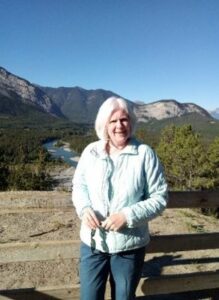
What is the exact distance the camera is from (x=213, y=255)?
7.00 metres

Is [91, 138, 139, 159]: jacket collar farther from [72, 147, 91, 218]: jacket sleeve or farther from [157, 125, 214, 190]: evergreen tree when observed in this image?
[157, 125, 214, 190]: evergreen tree

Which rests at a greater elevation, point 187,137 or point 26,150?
point 187,137

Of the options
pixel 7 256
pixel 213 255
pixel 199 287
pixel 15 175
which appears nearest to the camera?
pixel 7 256

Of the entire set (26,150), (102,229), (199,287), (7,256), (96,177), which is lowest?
(26,150)

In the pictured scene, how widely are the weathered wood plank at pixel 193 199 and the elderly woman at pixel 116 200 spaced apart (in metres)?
1.30

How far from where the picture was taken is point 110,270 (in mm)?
3141

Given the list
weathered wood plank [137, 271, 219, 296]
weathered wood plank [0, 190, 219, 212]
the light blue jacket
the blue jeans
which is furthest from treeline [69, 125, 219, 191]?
the light blue jacket

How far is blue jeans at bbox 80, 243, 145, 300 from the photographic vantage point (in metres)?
3.04

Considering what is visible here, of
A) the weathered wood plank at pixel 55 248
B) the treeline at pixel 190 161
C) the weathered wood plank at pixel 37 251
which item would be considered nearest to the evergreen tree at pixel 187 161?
the treeline at pixel 190 161

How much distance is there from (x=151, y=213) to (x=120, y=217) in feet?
0.76

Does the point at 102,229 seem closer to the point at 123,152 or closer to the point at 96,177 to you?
the point at 96,177

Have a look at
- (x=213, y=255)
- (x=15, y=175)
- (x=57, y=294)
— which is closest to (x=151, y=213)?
(x=57, y=294)

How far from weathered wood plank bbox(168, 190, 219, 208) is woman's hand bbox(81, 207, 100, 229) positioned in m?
1.51

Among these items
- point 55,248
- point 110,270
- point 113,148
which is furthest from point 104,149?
point 55,248
